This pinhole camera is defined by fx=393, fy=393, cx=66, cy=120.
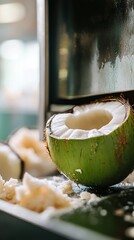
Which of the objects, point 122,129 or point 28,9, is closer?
point 122,129

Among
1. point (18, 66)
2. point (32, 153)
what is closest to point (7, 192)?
point (32, 153)

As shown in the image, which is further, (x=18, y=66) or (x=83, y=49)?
(x=18, y=66)

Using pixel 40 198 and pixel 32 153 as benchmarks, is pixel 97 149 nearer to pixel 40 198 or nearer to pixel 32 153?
pixel 40 198

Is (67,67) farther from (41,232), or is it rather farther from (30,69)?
(30,69)

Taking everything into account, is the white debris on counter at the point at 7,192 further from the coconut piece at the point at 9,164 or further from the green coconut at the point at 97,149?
the coconut piece at the point at 9,164

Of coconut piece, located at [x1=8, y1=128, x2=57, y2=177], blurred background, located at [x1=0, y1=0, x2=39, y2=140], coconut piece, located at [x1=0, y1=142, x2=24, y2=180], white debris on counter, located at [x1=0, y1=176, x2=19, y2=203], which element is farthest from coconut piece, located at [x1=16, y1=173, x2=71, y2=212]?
blurred background, located at [x1=0, y1=0, x2=39, y2=140]

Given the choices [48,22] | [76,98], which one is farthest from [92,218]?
[48,22]
